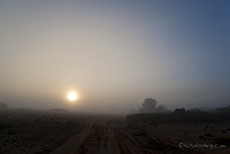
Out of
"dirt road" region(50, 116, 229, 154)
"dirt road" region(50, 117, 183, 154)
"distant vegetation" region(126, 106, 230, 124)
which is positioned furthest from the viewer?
"distant vegetation" region(126, 106, 230, 124)

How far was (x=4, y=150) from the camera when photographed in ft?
58.0

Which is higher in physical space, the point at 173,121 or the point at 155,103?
the point at 155,103

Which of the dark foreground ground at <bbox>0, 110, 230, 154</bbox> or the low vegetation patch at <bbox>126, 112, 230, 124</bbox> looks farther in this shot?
the low vegetation patch at <bbox>126, 112, 230, 124</bbox>

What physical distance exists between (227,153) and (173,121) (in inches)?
2210

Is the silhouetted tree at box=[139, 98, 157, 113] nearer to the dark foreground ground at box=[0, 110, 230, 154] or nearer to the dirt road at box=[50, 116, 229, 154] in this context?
the dark foreground ground at box=[0, 110, 230, 154]

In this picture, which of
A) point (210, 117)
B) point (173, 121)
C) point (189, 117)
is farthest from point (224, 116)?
point (173, 121)

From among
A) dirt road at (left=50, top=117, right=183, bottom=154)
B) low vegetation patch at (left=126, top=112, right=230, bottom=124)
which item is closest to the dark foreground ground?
dirt road at (left=50, top=117, right=183, bottom=154)

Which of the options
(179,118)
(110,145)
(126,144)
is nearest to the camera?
(110,145)

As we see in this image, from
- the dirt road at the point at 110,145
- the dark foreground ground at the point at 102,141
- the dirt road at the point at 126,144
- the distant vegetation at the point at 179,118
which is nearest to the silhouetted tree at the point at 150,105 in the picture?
the distant vegetation at the point at 179,118

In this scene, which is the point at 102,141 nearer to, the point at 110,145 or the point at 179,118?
the point at 110,145

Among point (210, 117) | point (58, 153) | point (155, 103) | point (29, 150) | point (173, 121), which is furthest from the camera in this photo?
point (155, 103)

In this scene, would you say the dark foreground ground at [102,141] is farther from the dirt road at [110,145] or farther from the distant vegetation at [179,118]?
the distant vegetation at [179,118]

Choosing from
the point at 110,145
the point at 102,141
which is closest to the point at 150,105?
the point at 102,141

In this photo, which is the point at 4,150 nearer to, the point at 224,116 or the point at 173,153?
the point at 173,153
